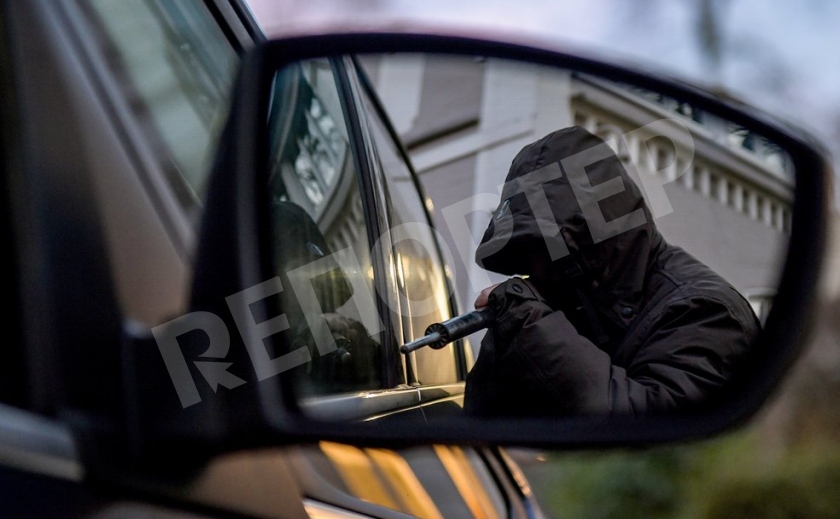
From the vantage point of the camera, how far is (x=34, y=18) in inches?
35.5

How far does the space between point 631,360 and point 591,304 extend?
0.10m

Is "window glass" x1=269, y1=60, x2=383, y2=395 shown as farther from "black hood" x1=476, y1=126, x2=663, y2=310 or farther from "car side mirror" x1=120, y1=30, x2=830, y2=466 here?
"black hood" x1=476, y1=126, x2=663, y2=310

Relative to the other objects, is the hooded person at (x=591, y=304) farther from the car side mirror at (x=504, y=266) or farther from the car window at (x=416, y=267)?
the car window at (x=416, y=267)

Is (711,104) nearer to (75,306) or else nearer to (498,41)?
(498,41)

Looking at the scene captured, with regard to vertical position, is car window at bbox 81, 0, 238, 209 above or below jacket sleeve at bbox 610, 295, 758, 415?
above

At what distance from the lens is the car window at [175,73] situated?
1037mm

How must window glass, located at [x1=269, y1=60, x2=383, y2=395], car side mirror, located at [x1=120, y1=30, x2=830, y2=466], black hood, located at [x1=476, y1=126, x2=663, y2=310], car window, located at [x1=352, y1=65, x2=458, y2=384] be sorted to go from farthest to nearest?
car window, located at [x1=352, y1=65, x2=458, y2=384] → black hood, located at [x1=476, y1=126, x2=663, y2=310] → window glass, located at [x1=269, y1=60, x2=383, y2=395] → car side mirror, located at [x1=120, y1=30, x2=830, y2=466]

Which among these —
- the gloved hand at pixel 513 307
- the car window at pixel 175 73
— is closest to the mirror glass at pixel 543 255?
the gloved hand at pixel 513 307

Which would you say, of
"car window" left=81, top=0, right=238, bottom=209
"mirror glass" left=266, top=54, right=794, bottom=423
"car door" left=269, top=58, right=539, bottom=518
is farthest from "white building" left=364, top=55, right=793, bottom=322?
"car window" left=81, top=0, right=238, bottom=209

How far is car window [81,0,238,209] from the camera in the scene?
104 cm

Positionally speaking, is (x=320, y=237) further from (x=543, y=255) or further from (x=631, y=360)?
(x=631, y=360)

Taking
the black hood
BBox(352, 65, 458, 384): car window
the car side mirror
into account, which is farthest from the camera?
BBox(352, 65, 458, 384): car window

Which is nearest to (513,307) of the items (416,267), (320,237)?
(320,237)

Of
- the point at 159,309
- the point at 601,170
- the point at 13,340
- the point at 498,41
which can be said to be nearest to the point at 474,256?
the point at 601,170
